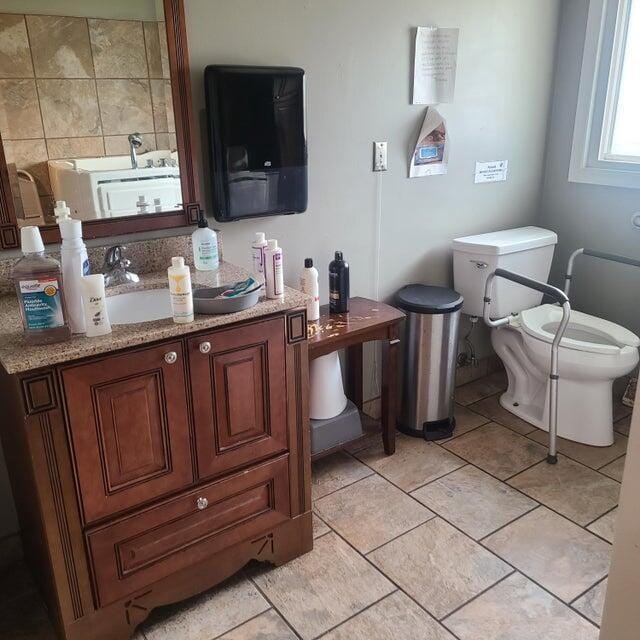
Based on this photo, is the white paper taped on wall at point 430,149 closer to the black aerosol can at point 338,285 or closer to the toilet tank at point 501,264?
the toilet tank at point 501,264

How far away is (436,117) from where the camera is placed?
2.54 metres

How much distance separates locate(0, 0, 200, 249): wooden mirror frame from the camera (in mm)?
1704

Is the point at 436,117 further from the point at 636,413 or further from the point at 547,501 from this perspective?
the point at 636,413

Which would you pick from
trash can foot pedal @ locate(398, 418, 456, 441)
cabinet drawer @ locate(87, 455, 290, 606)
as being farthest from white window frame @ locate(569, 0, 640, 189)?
cabinet drawer @ locate(87, 455, 290, 606)

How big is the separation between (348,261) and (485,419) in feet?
3.35

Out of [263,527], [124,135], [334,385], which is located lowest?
[263,527]

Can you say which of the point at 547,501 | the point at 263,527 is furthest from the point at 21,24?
the point at 547,501

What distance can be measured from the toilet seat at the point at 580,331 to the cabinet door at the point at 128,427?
63.9 inches

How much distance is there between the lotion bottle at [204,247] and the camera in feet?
6.32

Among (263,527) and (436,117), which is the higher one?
Answer: (436,117)

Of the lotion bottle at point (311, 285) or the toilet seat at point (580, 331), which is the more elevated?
the lotion bottle at point (311, 285)

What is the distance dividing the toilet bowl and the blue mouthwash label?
6.27 ft

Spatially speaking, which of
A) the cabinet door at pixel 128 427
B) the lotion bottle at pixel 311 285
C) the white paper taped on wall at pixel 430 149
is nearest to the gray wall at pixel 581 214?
the white paper taped on wall at pixel 430 149

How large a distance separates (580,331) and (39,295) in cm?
225
